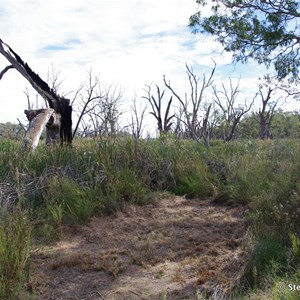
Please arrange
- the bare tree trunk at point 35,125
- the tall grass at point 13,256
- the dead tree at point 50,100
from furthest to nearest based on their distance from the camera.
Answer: the dead tree at point 50,100 → the bare tree trunk at point 35,125 → the tall grass at point 13,256

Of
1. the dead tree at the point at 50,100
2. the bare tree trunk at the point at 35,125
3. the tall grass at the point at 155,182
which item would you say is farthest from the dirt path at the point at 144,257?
the dead tree at the point at 50,100

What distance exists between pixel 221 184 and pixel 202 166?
0.50 m

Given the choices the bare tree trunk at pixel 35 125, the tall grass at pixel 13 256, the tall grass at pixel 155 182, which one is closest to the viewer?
the tall grass at pixel 13 256

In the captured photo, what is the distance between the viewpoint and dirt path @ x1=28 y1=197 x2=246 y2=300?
3617 millimetres

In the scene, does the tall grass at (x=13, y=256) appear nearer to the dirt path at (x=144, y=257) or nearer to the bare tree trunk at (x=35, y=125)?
the dirt path at (x=144, y=257)

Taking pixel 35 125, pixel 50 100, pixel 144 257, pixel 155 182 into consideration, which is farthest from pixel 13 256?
pixel 50 100

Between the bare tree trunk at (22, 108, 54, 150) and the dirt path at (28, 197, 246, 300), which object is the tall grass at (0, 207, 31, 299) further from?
the bare tree trunk at (22, 108, 54, 150)

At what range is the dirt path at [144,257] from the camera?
3617 millimetres

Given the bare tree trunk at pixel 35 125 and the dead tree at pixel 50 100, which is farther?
the dead tree at pixel 50 100

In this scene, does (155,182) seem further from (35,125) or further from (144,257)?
(144,257)

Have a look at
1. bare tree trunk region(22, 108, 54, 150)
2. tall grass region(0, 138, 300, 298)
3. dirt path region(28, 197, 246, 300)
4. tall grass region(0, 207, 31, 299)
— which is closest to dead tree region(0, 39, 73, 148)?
bare tree trunk region(22, 108, 54, 150)

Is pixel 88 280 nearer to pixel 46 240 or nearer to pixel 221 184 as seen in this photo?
pixel 46 240

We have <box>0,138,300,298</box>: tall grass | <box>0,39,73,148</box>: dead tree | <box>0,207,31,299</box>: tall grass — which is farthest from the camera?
<box>0,39,73,148</box>: dead tree

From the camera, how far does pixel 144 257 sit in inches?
169
